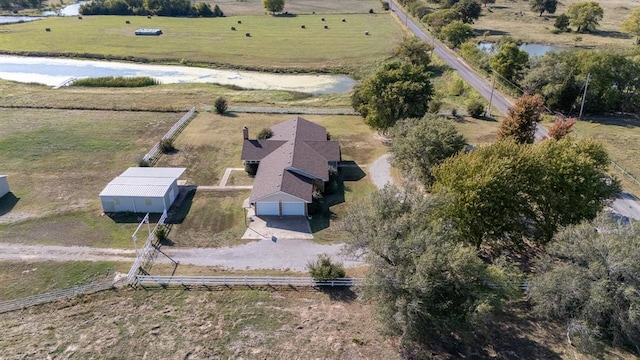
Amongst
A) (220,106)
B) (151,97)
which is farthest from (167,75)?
(220,106)

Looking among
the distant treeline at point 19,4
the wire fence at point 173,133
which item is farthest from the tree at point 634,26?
the distant treeline at point 19,4

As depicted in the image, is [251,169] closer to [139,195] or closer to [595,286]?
[139,195]

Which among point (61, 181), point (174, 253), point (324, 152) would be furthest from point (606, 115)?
→ point (61, 181)

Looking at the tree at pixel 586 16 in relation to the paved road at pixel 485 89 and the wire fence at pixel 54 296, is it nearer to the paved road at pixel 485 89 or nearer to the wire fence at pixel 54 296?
the paved road at pixel 485 89

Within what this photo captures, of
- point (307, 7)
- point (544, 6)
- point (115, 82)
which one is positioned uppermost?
point (544, 6)

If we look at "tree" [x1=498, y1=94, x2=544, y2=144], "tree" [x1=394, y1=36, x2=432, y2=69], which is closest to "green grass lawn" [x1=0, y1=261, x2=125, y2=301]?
"tree" [x1=498, y1=94, x2=544, y2=144]

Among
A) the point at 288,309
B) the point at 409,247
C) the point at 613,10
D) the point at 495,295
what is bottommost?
the point at 288,309

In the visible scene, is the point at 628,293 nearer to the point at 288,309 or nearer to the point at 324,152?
the point at 288,309
